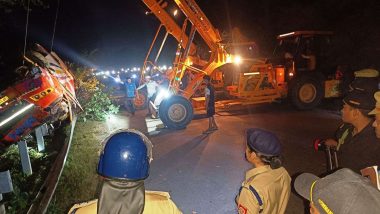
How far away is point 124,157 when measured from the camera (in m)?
1.79

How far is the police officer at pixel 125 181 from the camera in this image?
1692 millimetres

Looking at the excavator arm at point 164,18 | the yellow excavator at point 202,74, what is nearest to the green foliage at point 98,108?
the yellow excavator at point 202,74

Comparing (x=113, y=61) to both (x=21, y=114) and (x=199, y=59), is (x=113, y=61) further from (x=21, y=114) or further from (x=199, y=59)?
(x=21, y=114)

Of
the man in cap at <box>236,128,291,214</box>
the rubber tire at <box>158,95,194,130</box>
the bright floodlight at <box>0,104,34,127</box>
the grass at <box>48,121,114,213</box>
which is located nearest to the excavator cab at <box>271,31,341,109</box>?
the rubber tire at <box>158,95,194,130</box>

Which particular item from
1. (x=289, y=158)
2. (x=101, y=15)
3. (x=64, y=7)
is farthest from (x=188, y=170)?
(x=101, y=15)

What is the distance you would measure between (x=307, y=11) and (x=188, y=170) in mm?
16442

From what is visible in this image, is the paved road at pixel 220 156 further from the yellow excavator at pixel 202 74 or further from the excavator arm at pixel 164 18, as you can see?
the excavator arm at pixel 164 18

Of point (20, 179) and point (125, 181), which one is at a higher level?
point (125, 181)

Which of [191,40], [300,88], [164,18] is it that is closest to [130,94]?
[164,18]

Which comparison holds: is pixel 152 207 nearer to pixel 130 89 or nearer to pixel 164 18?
pixel 164 18

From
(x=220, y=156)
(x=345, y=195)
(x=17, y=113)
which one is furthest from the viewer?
(x=220, y=156)

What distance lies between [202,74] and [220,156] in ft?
13.2

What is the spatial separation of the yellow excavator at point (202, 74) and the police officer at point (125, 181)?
26.5 ft

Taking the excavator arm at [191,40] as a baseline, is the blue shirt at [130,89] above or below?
below
